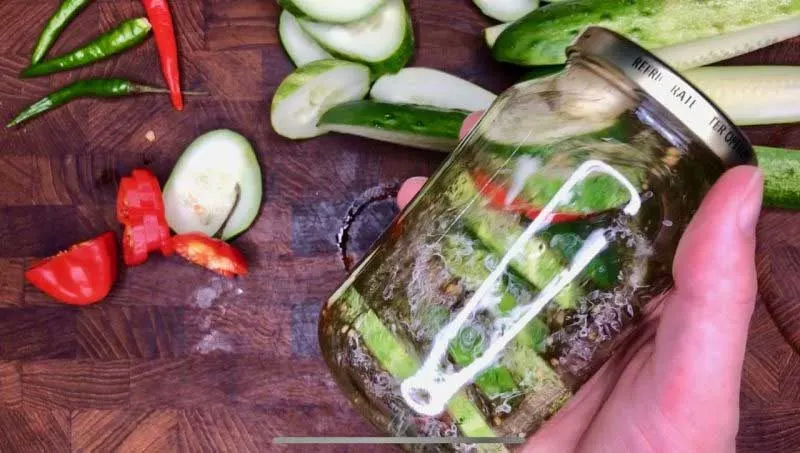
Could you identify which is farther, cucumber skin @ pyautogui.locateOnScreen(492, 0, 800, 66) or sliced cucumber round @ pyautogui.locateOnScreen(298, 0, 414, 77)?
sliced cucumber round @ pyautogui.locateOnScreen(298, 0, 414, 77)

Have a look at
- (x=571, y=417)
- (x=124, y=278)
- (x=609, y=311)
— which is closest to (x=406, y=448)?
(x=571, y=417)

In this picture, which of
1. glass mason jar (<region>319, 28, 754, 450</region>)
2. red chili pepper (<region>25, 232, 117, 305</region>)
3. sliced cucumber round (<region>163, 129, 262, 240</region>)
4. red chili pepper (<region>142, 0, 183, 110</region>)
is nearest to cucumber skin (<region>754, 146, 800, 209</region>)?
glass mason jar (<region>319, 28, 754, 450</region>)

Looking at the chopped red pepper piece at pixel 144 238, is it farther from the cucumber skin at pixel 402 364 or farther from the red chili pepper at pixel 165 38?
the cucumber skin at pixel 402 364

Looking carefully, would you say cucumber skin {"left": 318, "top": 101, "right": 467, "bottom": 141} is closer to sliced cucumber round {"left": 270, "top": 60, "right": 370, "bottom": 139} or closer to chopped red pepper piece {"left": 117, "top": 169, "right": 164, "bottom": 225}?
sliced cucumber round {"left": 270, "top": 60, "right": 370, "bottom": 139}

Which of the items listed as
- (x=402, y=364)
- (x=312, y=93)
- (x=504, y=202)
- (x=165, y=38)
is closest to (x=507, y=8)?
(x=312, y=93)

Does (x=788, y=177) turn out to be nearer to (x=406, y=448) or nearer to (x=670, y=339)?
(x=670, y=339)

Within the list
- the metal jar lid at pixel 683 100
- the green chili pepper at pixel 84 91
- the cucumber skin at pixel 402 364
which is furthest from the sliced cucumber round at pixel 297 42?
the metal jar lid at pixel 683 100

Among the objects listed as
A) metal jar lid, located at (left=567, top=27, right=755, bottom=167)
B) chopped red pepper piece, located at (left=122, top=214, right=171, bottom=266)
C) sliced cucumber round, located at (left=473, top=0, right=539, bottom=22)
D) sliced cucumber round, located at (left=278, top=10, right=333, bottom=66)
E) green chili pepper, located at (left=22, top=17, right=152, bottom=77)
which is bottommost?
chopped red pepper piece, located at (left=122, top=214, right=171, bottom=266)
